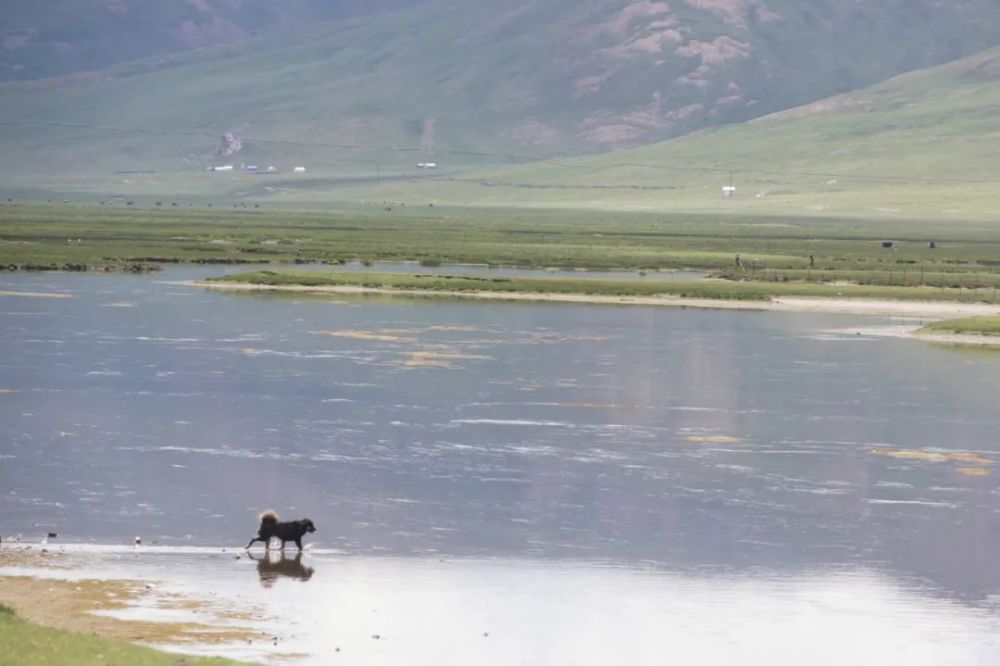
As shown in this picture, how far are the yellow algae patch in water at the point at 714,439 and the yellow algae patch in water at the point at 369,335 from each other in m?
19.6

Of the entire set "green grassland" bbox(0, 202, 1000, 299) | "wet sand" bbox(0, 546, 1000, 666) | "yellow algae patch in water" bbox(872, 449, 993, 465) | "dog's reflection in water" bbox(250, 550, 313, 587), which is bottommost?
"wet sand" bbox(0, 546, 1000, 666)

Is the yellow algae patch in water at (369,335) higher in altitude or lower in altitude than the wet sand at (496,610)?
higher

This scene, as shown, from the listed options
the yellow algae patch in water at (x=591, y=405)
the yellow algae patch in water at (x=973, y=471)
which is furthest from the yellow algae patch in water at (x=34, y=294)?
the yellow algae patch in water at (x=973, y=471)

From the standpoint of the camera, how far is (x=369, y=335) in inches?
2416

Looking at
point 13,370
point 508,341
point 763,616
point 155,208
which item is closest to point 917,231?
point 155,208

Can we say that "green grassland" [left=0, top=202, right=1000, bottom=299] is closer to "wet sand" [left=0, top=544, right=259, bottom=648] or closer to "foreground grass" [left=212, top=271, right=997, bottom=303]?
"foreground grass" [left=212, top=271, right=997, bottom=303]

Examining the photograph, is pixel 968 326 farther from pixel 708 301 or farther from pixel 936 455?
pixel 936 455

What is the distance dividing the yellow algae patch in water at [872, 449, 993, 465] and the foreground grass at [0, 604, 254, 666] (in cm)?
Result: 2087

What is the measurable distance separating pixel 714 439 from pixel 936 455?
441 cm

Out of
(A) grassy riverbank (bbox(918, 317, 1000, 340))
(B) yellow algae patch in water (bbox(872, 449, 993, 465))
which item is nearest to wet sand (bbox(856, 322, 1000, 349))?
(A) grassy riverbank (bbox(918, 317, 1000, 340))

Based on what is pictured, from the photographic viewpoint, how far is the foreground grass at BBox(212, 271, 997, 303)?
81.0 m

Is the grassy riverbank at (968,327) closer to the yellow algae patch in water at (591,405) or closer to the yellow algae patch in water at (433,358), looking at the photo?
the yellow algae patch in water at (433,358)

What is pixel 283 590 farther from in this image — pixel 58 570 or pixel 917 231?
pixel 917 231

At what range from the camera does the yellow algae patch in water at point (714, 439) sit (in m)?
41.0
